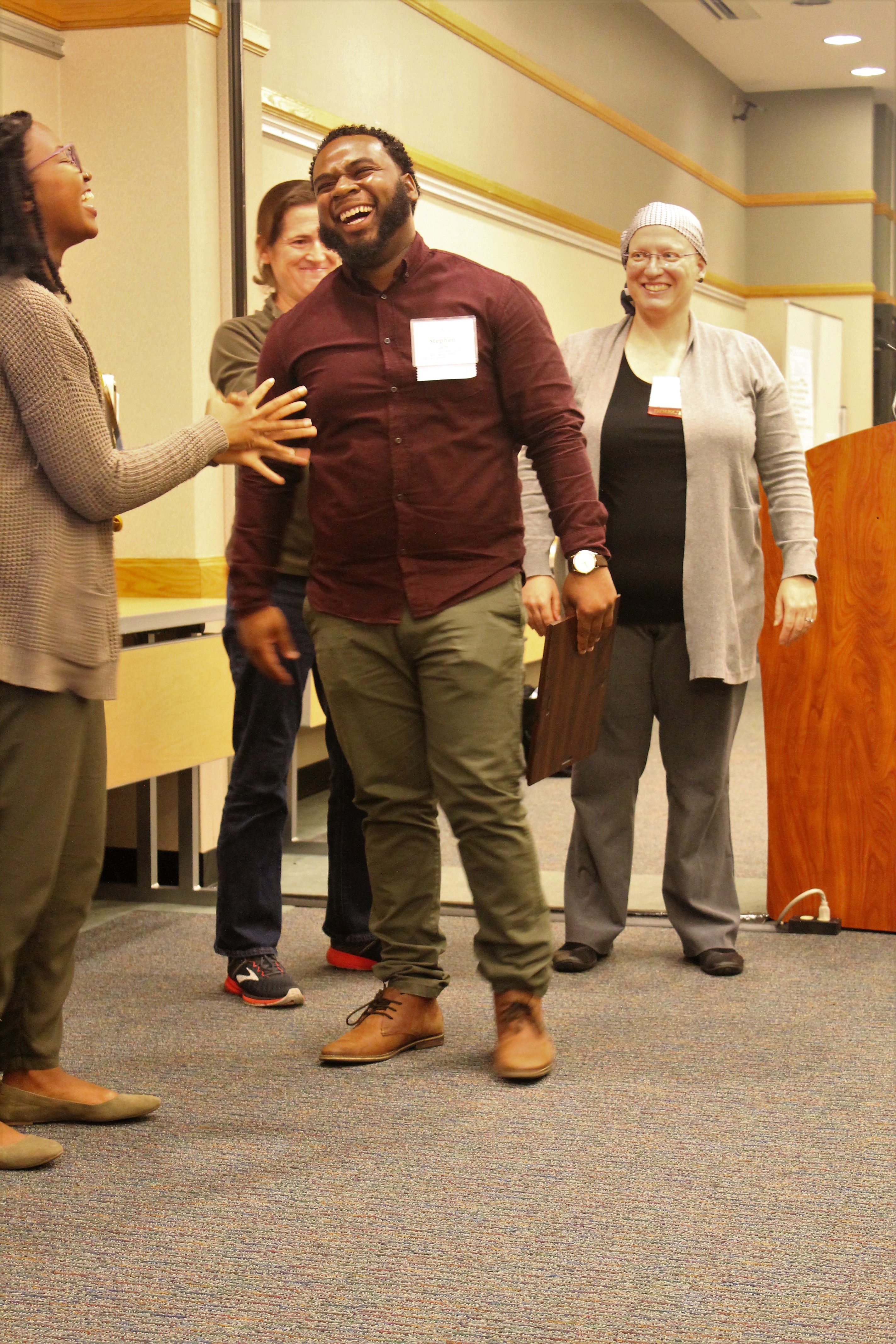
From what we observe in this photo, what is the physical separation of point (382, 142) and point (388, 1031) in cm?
146

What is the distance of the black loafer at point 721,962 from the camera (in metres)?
2.92

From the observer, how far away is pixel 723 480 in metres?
2.84

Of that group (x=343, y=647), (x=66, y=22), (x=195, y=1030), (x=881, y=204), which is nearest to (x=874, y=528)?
(x=343, y=647)

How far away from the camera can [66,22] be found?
12.1ft

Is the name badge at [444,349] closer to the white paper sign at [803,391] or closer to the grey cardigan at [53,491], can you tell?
the grey cardigan at [53,491]

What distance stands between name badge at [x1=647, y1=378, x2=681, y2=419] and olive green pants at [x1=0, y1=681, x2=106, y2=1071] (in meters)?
1.33

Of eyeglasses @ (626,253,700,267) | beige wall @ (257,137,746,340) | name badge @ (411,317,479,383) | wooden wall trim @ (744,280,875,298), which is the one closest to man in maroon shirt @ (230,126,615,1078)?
name badge @ (411,317,479,383)

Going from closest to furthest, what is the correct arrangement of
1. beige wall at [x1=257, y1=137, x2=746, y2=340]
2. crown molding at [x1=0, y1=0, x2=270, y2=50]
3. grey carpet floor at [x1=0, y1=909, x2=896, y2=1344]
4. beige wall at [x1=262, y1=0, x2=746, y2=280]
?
grey carpet floor at [x1=0, y1=909, x2=896, y2=1344]
crown molding at [x1=0, y1=0, x2=270, y2=50]
beige wall at [x1=262, y1=0, x2=746, y2=280]
beige wall at [x1=257, y1=137, x2=746, y2=340]

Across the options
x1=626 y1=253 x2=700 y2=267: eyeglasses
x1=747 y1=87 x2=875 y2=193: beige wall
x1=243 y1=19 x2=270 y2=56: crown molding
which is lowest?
x1=626 y1=253 x2=700 y2=267: eyeglasses

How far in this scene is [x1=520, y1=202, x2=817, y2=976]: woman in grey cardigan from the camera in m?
2.85

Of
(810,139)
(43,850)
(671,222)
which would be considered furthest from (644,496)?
(810,139)

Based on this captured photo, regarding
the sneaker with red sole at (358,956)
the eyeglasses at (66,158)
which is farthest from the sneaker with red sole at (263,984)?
the eyeglasses at (66,158)

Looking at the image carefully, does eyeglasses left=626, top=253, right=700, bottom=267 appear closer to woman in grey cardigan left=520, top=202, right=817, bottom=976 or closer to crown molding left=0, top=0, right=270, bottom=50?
woman in grey cardigan left=520, top=202, right=817, bottom=976

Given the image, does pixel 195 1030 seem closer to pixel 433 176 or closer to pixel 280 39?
pixel 280 39
